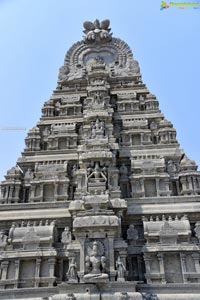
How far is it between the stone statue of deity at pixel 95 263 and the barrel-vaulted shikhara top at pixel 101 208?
0.04 metres

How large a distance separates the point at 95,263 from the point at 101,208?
8.62 ft

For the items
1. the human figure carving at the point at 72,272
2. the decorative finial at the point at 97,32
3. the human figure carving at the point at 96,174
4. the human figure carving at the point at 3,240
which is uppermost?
the decorative finial at the point at 97,32

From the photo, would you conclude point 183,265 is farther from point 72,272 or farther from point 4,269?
point 4,269

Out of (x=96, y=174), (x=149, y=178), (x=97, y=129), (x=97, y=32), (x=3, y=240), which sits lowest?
(x=3, y=240)

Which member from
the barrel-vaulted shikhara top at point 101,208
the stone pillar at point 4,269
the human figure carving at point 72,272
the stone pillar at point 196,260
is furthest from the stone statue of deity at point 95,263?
the stone pillar at point 196,260

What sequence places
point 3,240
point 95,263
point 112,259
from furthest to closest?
point 3,240 → point 112,259 → point 95,263

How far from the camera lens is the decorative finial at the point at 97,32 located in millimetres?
30469

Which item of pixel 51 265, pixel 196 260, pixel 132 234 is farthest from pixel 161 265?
pixel 51 265

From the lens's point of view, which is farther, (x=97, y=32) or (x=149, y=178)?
(x=97, y=32)

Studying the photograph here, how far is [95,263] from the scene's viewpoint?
514 inches

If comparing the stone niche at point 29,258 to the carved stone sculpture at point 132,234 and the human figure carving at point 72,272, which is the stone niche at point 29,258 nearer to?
the human figure carving at point 72,272

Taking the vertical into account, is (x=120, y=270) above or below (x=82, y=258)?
below

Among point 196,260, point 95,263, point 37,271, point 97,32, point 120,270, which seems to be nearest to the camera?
point 120,270

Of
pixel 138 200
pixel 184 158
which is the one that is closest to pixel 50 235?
pixel 138 200
